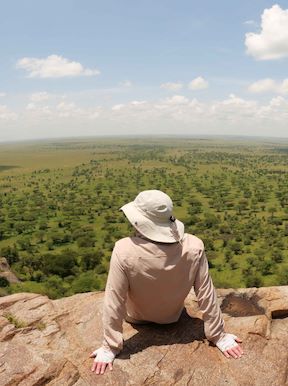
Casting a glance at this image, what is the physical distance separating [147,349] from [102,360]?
0.82 m

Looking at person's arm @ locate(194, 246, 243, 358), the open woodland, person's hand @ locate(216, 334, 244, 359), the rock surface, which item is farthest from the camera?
the open woodland

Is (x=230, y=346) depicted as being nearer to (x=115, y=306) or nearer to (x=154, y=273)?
(x=154, y=273)

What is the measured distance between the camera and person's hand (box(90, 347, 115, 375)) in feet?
18.9

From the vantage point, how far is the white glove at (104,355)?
5858mm

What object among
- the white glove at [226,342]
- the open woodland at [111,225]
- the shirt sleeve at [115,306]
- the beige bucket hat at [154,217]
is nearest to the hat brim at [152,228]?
the beige bucket hat at [154,217]

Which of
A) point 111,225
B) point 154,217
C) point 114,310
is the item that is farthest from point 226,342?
point 111,225

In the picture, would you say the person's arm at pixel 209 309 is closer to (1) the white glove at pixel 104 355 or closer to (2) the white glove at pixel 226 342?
(2) the white glove at pixel 226 342

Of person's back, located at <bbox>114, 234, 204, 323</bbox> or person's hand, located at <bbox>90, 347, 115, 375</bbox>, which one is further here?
person's back, located at <bbox>114, 234, 204, 323</bbox>

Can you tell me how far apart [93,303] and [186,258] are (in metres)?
3.32

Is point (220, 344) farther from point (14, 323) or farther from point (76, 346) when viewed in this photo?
point (14, 323)

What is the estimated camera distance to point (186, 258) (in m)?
6.10

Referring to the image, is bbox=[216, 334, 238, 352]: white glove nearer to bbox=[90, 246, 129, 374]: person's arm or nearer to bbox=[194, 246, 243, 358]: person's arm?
bbox=[194, 246, 243, 358]: person's arm

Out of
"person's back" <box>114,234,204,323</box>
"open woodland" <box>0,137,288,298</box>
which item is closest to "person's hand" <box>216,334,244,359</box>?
"person's back" <box>114,234,204,323</box>

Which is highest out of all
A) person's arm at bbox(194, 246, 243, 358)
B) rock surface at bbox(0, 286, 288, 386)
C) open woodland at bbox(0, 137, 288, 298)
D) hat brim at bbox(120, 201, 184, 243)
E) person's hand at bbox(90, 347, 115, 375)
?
hat brim at bbox(120, 201, 184, 243)
